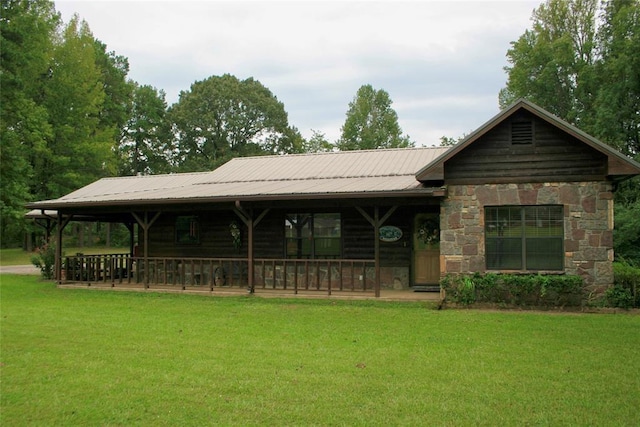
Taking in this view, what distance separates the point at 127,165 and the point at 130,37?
3376cm

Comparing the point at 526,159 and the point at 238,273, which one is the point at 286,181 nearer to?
the point at 238,273

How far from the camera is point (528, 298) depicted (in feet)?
36.9

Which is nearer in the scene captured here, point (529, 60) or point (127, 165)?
point (529, 60)

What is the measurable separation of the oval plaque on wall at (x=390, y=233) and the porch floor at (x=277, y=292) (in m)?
1.37

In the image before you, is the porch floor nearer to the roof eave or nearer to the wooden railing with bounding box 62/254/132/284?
the wooden railing with bounding box 62/254/132/284

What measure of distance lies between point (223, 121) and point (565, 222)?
114ft

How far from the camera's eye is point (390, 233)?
46.9 feet

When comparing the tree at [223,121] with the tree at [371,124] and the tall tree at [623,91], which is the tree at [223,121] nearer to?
the tree at [371,124]

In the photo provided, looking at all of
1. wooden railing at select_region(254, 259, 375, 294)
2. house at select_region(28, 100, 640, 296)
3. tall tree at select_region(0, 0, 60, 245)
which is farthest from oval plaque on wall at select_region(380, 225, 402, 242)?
tall tree at select_region(0, 0, 60, 245)

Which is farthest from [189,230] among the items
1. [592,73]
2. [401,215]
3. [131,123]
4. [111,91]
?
[131,123]

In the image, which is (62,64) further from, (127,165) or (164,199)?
(164,199)

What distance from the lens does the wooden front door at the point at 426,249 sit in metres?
13.8

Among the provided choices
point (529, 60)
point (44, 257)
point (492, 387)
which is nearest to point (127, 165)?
point (44, 257)

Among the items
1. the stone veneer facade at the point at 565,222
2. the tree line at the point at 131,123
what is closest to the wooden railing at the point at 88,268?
the stone veneer facade at the point at 565,222
